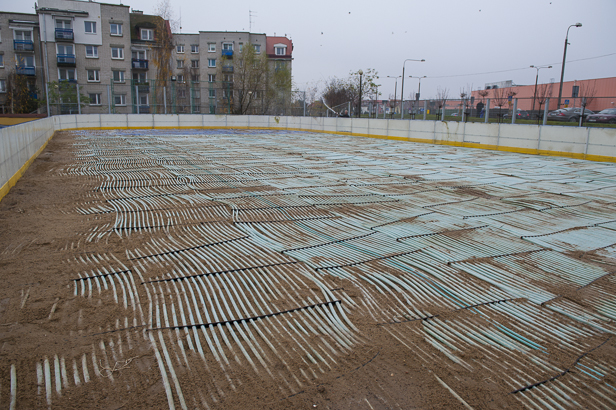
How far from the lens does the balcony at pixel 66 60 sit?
161 feet

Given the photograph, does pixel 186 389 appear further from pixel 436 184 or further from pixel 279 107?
pixel 279 107

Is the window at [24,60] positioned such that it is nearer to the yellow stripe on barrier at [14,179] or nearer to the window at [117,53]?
the window at [117,53]

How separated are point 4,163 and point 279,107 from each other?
95.3 ft

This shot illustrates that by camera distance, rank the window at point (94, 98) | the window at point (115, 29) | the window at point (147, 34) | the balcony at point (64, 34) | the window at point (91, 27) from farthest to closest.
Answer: the window at point (147, 34) → the window at point (115, 29) → the window at point (91, 27) → the balcony at point (64, 34) → the window at point (94, 98)

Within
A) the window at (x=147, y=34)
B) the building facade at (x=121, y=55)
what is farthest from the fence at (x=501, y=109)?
the window at (x=147, y=34)

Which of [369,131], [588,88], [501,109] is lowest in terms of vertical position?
[369,131]

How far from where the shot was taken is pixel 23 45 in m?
49.2

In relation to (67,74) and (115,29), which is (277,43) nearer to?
(115,29)

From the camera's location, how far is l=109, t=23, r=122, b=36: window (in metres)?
51.2

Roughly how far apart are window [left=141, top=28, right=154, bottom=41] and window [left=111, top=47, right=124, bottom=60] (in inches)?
155

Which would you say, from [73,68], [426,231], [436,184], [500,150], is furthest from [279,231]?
[73,68]

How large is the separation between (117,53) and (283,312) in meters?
55.7

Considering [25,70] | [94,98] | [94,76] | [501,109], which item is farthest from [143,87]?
[25,70]

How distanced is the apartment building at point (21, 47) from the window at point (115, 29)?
26.1 ft
